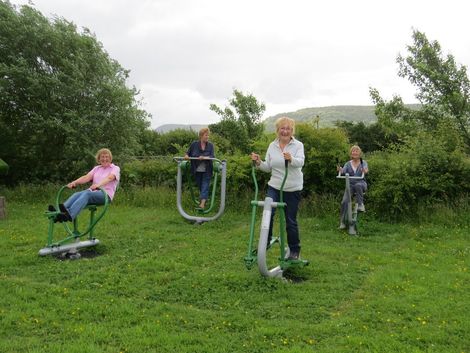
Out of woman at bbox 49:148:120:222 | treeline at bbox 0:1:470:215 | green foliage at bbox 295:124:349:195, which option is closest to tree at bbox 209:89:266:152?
treeline at bbox 0:1:470:215

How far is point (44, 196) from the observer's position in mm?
11922

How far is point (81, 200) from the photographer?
654 cm

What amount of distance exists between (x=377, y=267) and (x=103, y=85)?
9.32 m

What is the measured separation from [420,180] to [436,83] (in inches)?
224

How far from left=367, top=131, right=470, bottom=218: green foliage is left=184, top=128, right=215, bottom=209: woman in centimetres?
305

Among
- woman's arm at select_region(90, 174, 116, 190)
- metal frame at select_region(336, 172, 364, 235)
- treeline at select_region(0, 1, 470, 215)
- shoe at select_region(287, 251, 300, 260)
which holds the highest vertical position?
treeline at select_region(0, 1, 470, 215)

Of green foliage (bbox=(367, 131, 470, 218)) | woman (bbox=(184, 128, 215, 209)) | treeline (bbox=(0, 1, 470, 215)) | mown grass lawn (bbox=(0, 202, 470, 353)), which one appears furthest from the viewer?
treeline (bbox=(0, 1, 470, 215))

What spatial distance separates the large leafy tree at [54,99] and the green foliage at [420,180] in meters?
7.28

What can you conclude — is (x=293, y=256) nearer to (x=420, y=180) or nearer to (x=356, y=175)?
(x=356, y=175)

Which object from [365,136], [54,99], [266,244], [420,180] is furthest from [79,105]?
[365,136]

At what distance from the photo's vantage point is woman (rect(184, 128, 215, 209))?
918 cm

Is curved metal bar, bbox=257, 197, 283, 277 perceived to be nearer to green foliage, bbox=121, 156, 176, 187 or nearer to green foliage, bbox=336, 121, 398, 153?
green foliage, bbox=121, 156, 176, 187

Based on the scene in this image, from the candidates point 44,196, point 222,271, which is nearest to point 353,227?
point 222,271

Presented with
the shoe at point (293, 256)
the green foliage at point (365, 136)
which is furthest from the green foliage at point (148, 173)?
the green foliage at point (365, 136)
